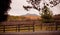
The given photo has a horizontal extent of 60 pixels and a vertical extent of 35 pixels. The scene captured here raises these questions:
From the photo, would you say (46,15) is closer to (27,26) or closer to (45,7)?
(45,7)

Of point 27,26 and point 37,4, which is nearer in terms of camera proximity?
point 27,26

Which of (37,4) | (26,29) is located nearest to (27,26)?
(26,29)

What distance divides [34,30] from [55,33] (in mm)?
597

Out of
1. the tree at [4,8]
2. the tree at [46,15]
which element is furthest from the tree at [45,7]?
the tree at [4,8]

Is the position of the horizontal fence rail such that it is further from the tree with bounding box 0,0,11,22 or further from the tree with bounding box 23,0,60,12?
the tree with bounding box 23,0,60,12

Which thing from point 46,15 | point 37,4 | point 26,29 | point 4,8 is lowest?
point 26,29

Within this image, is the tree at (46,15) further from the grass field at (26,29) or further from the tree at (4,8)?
the tree at (4,8)

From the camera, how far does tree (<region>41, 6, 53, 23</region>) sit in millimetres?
4969

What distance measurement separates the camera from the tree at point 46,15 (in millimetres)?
4969

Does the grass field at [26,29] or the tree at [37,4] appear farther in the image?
the tree at [37,4]

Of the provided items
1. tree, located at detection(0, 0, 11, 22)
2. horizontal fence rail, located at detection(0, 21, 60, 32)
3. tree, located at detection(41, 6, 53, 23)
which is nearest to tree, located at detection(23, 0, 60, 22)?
tree, located at detection(41, 6, 53, 23)

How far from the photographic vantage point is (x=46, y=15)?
4.99 m

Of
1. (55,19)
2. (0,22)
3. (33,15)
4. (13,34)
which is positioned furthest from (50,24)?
(0,22)

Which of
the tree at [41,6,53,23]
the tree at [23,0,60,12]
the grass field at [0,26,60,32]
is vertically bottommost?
the grass field at [0,26,60,32]
